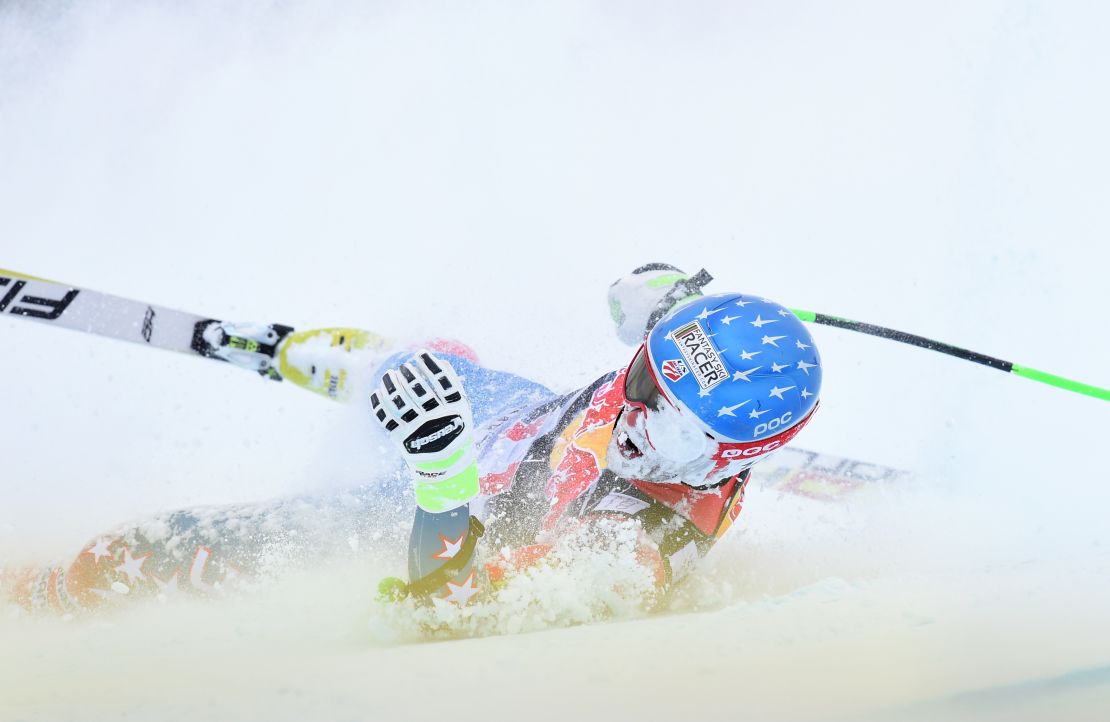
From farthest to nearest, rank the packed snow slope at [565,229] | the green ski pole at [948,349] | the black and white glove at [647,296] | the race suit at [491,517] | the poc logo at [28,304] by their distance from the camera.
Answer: the packed snow slope at [565,229]
the poc logo at [28,304]
the black and white glove at [647,296]
the green ski pole at [948,349]
the race suit at [491,517]

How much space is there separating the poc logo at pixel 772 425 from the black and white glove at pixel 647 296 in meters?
1.05

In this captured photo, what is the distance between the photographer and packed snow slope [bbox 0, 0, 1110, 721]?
13.7 ft

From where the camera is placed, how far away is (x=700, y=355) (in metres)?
2.74

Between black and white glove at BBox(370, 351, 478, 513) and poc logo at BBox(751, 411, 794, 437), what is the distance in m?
0.89

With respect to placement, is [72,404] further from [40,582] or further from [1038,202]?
[1038,202]

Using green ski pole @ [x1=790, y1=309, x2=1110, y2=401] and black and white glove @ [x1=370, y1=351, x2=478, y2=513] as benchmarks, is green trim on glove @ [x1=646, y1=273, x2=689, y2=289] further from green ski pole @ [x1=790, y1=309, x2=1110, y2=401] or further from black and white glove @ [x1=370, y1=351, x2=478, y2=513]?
black and white glove @ [x1=370, y1=351, x2=478, y2=513]

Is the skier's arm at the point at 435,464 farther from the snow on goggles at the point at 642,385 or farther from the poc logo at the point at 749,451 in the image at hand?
the poc logo at the point at 749,451

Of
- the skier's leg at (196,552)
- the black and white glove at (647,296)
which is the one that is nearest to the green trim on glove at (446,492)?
the skier's leg at (196,552)

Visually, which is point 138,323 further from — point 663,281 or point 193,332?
point 663,281

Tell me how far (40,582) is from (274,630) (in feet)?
4.32

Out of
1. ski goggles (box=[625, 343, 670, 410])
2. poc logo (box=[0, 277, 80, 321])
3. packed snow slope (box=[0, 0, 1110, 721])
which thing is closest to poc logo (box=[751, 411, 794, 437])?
ski goggles (box=[625, 343, 670, 410])

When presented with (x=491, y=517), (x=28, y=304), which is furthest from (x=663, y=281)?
(x=28, y=304)

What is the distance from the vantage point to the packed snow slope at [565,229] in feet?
13.7

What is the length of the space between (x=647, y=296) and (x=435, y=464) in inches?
65.3
